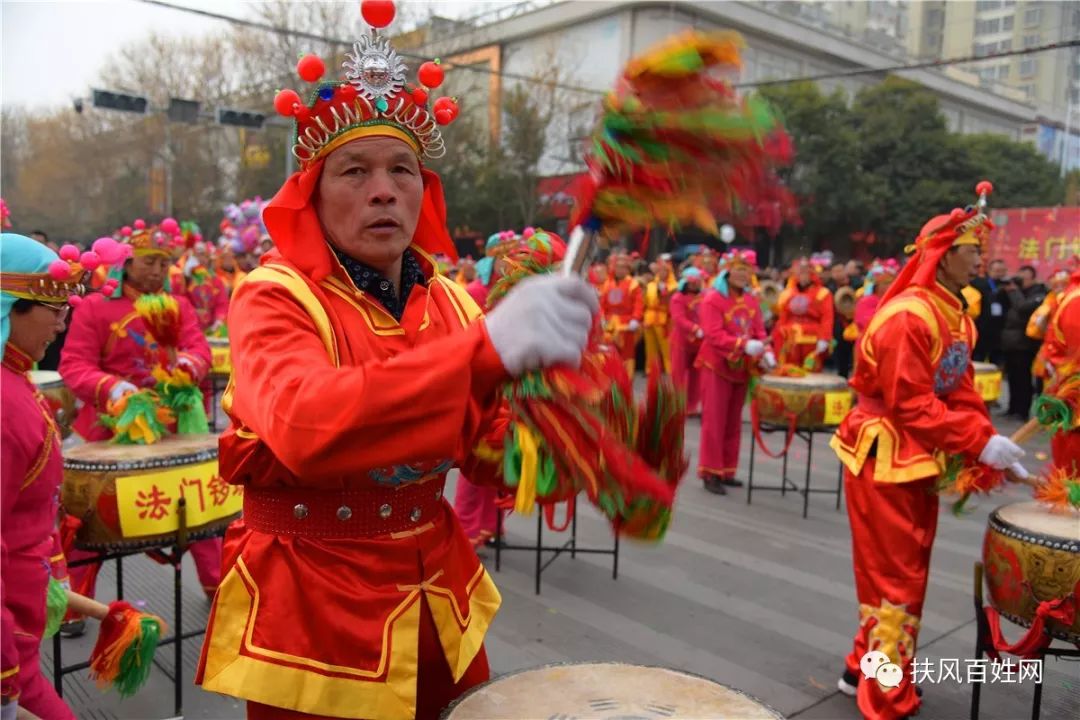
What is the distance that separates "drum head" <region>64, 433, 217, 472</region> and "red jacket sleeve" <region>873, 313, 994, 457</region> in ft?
9.55

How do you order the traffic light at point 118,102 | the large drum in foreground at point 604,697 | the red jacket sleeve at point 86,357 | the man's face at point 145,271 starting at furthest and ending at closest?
the traffic light at point 118,102 → the man's face at point 145,271 → the red jacket sleeve at point 86,357 → the large drum in foreground at point 604,697

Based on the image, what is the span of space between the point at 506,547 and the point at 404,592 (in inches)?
152

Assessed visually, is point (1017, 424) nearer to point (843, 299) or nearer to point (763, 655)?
point (843, 299)

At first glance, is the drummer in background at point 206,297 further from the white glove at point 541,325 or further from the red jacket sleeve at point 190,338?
the white glove at point 541,325

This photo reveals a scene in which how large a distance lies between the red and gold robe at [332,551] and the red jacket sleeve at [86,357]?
9.38ft

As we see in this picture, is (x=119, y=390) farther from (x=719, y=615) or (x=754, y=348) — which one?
(x=754, y=348)

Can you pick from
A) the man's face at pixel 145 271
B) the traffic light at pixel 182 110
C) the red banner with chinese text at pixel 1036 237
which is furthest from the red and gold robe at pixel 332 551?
the traffic light at pixel 182 110

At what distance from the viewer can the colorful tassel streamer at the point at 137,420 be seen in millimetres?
3758

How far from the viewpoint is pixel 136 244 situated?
196 inches

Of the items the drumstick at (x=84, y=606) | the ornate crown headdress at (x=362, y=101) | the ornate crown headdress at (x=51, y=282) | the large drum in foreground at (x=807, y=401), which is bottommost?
the drumstick at (x=84, y=606)

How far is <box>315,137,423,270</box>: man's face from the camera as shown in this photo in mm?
1791

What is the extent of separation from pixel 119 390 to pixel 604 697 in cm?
330

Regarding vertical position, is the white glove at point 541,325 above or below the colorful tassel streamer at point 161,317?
above

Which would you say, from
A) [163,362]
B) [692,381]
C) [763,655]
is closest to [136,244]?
[163,362]
